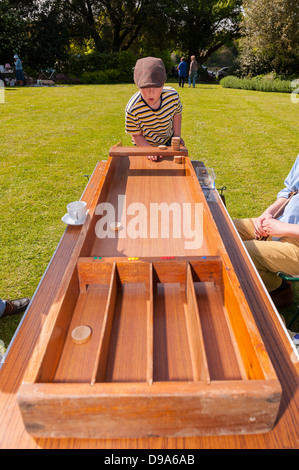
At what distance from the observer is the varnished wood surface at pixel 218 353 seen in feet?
3.70

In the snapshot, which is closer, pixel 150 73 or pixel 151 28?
pixel 150 73

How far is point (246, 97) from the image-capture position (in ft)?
50.3

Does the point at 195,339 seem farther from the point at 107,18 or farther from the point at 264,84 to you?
the point at 107,18

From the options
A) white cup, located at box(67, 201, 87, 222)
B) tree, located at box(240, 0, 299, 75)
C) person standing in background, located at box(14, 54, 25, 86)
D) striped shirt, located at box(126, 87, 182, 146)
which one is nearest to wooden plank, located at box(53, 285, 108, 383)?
white cup, located at box(67, 201, 87, 222)

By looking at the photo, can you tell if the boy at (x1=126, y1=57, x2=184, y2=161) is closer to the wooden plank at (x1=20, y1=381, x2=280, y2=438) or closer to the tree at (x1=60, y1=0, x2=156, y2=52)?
the wooden plank at (x1=20, y1=381, x2=280, y2=438)

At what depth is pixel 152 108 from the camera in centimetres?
335

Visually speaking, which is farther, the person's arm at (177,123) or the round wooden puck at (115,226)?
the person's arm at (177,123)

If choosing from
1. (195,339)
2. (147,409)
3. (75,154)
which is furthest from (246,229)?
(75,154)

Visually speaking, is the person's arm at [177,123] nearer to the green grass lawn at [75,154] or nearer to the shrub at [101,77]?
the green grass lawn at [75,154]

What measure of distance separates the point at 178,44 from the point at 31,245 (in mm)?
29979

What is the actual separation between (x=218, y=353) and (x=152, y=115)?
2755mm

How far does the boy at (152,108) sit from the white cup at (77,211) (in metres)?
1.36

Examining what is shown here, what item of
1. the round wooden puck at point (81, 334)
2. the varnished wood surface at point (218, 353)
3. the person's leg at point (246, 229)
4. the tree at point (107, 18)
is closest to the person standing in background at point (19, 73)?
the tree at point (107, 18)

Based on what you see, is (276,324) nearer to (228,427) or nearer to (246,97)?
(228,427)
